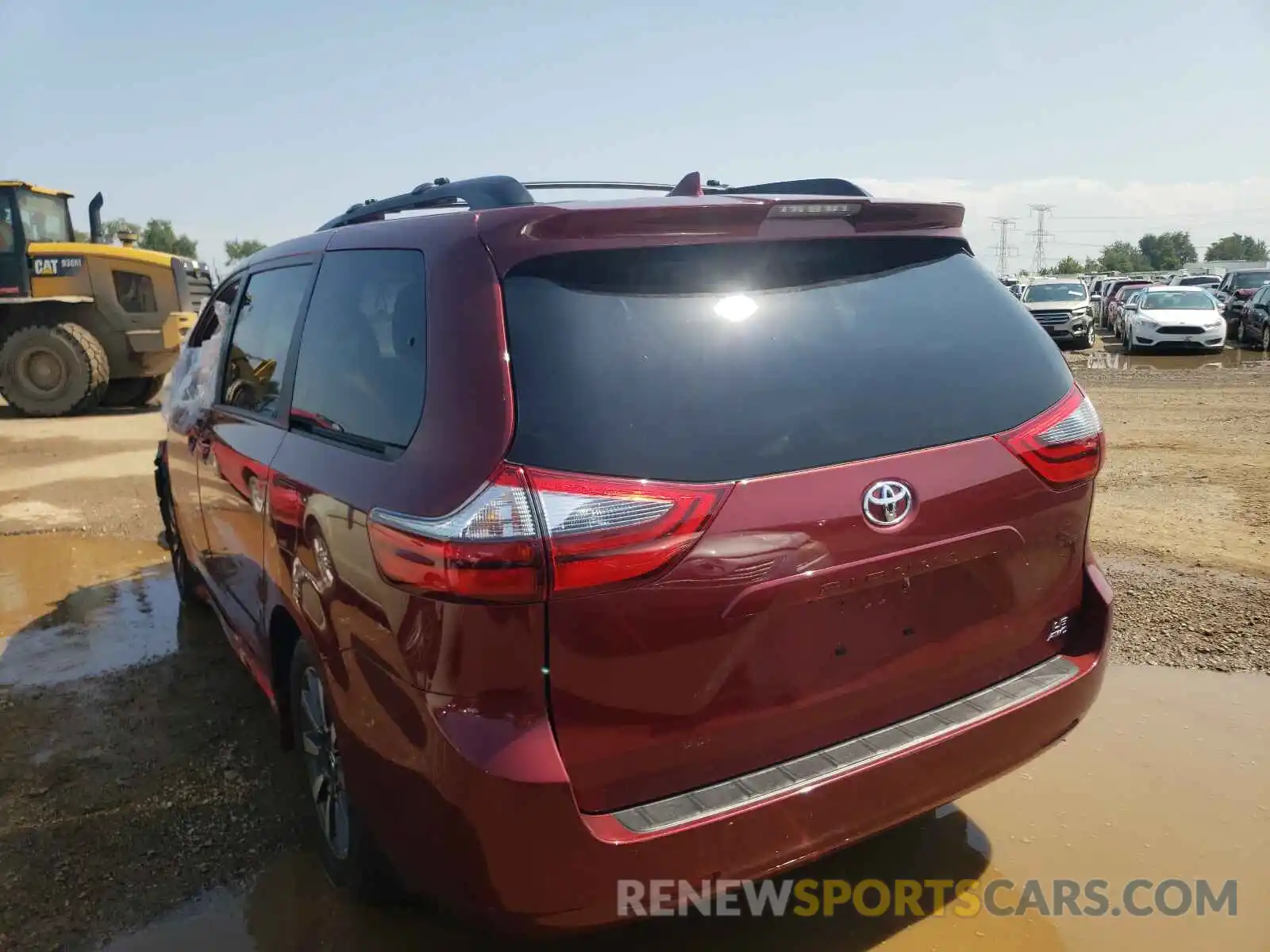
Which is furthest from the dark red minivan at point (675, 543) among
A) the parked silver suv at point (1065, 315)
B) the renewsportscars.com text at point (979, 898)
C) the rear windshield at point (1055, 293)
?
the rear windshield at point (1055, 293)

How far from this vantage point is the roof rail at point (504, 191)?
8.62 ft

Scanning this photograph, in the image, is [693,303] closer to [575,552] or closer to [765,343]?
[765,343]

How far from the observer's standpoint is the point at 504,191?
2635 millimetres

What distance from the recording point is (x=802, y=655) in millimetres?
2111

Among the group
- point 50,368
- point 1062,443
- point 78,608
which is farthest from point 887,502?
point 50,368

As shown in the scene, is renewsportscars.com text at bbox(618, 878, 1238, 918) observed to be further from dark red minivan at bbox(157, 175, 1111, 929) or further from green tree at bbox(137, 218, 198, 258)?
green tree at bbox(137, 218, 198, 258)

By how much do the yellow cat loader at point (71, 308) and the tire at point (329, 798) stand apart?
12440mm

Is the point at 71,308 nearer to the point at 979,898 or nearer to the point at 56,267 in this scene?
the point at 56,267

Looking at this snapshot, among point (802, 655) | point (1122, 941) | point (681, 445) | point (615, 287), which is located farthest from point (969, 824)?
point (615, 287)

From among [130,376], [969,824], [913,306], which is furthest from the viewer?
[130,376]

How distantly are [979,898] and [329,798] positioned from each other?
189 cm

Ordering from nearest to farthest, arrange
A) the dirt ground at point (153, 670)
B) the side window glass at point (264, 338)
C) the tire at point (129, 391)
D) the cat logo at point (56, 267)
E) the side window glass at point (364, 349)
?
the side window glass at point (364, 349), the dirt ground at point (153, 670), the side window glass at point (264, 338), the cat logo at point (56, 267), the tire at point (129, 391)

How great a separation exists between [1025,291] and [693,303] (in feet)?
86.2

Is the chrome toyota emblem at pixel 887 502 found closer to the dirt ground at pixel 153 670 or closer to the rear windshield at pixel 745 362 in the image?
the rear windshield at pixel 745 362
